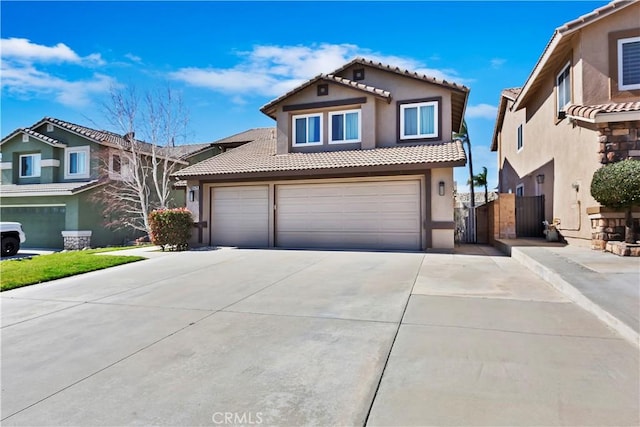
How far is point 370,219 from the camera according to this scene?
12.7 metres

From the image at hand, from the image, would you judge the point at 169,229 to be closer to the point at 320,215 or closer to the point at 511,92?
the point at 320,215

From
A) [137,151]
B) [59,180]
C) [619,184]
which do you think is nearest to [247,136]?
[137,151]

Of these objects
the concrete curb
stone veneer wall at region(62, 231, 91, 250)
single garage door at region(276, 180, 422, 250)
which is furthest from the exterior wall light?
the concrete curb

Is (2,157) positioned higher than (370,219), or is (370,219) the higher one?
(2,157)

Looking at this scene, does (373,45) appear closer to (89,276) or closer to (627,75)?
(627,75)

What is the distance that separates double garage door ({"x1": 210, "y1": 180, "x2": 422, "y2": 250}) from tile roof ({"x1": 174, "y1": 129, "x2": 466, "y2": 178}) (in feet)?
2.72

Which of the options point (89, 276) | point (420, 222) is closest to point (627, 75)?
point (420, 222)

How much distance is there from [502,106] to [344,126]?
11202 mm

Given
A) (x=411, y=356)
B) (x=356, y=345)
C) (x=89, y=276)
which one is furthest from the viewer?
(x=89, y=276)

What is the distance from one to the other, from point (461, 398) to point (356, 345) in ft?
4.17

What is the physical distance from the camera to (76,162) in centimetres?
2155

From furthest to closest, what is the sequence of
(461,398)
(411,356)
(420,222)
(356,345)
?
(420,222), (356,345), (411,356), (461,398)

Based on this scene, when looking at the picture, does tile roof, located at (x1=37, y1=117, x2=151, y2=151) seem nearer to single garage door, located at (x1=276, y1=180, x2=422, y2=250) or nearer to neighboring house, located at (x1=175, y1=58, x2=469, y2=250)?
neighboring house, located at (x1=175, y1=58, x2=469, y2=250)

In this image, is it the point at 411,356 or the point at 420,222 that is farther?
the point at 420,222
